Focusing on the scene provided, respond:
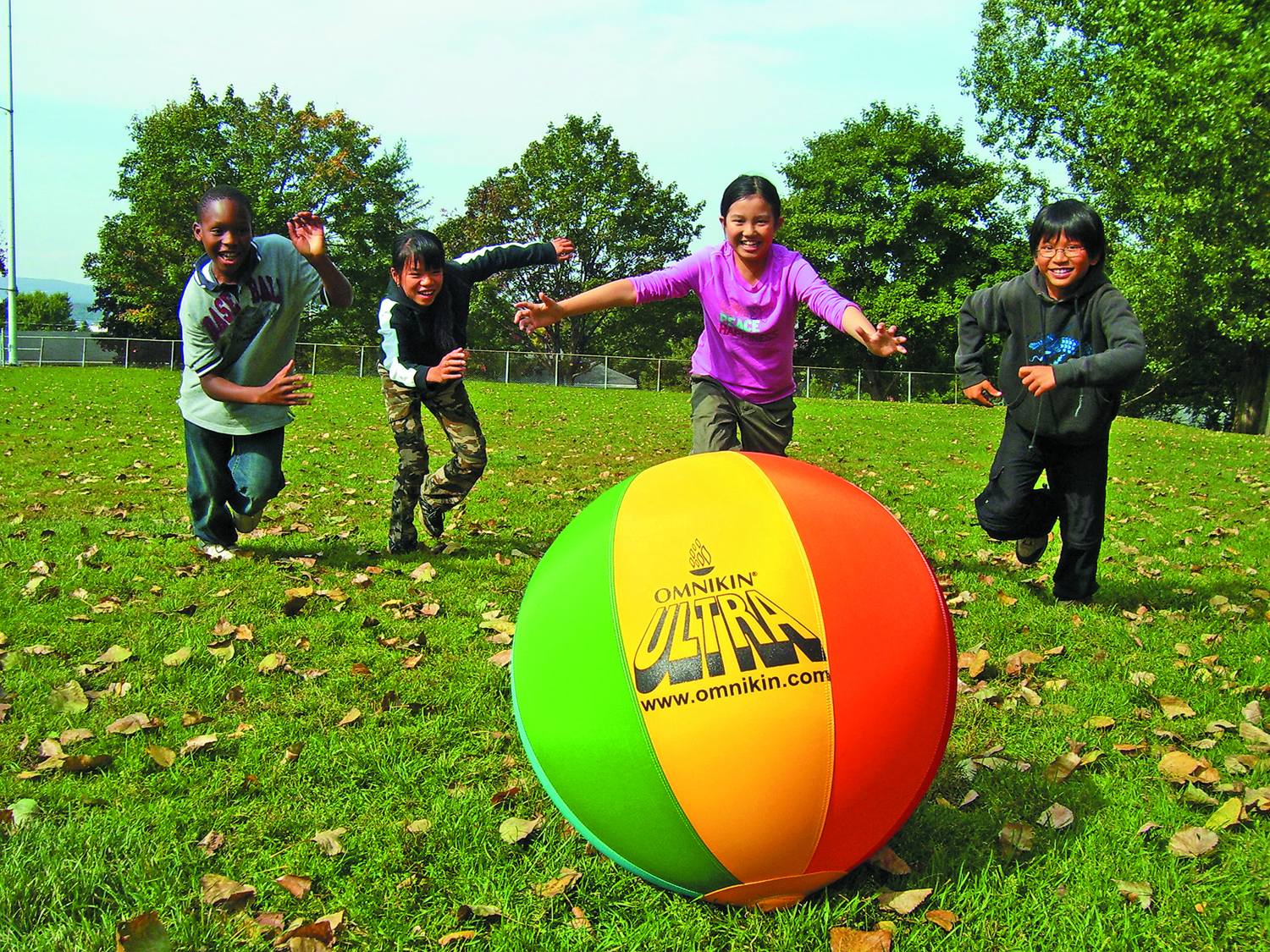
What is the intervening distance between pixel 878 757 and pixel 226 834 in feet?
7.98

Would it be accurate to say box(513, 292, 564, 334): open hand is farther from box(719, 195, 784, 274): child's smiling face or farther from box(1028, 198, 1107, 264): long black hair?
box(1028, 198, 1107, 264): long black hair

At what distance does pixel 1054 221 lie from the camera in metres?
5.52

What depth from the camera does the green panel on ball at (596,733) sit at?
2.80 m

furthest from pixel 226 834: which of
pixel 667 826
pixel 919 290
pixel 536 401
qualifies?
pixel 919 290

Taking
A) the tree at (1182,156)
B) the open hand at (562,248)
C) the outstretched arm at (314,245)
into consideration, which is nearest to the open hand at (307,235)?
the outstretched arm at (314,245)

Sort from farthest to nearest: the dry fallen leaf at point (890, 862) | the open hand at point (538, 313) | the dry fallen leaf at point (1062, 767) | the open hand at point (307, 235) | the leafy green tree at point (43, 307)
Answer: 1. the leafy green tree at point (43, 307)
2. the open hand at point (307, 235)
3. the open hand at point (538, 313)
4. the dry fallen leaf at point (1062, 767)
5. the dry fallen leaf at point (890, 862)

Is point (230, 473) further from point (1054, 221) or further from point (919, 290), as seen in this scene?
point (919, 290)

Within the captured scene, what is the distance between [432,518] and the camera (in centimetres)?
765

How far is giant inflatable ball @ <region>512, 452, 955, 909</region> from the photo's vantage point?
8.97 feet

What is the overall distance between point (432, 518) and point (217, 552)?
5.34ft

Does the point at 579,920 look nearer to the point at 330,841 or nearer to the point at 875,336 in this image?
the point at 330,841

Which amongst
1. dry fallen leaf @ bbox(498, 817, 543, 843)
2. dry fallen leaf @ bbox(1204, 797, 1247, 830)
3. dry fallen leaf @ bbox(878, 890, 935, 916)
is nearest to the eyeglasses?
dry fallen leaf @ bbox(1204, 797, 1247, 830)

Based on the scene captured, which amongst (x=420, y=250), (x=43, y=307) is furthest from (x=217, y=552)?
(x=43, y=307)

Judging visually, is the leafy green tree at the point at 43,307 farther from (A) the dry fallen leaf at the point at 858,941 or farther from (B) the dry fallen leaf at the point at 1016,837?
(A) the dry fallen leaf at the point at 858,941
